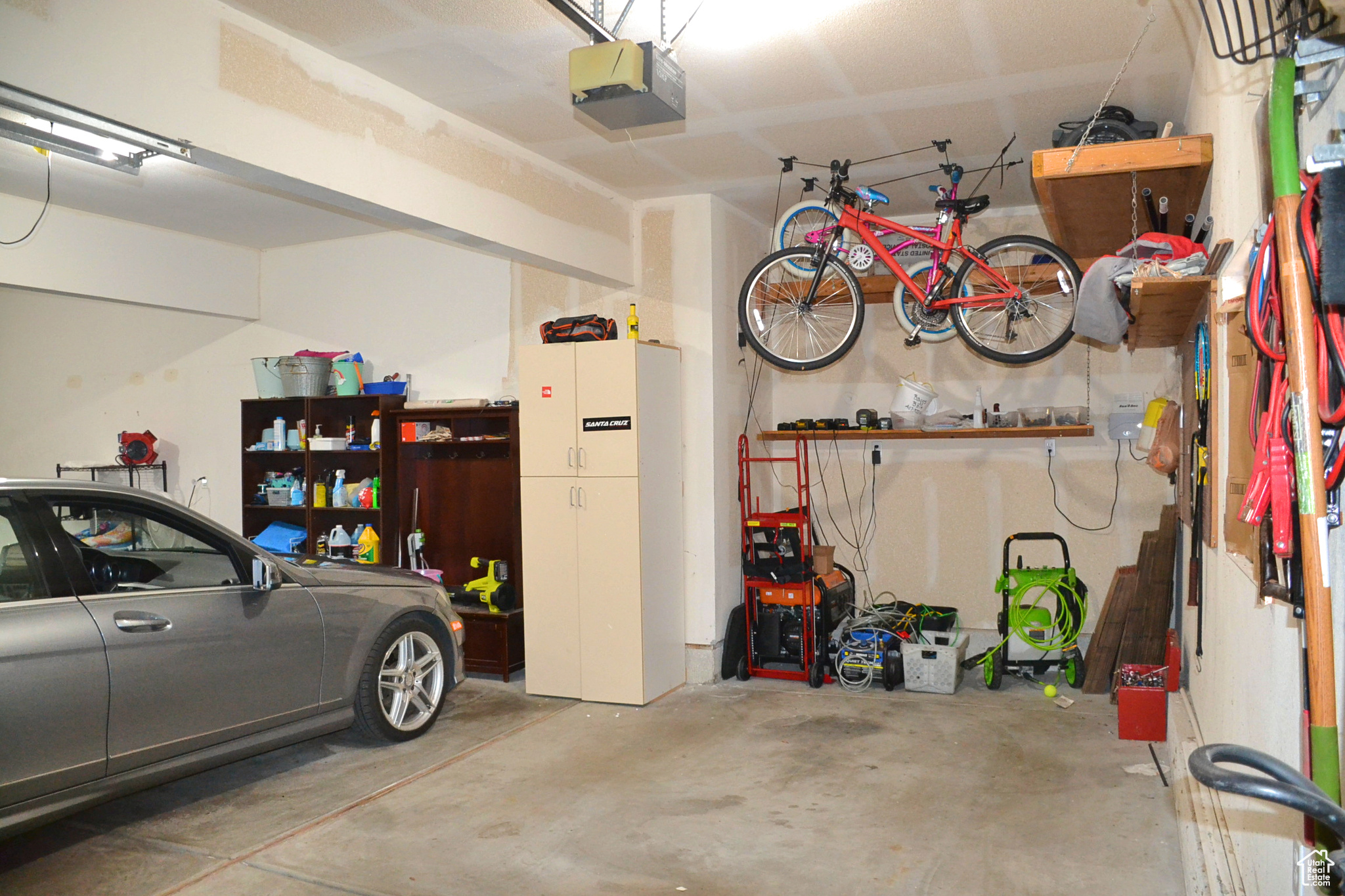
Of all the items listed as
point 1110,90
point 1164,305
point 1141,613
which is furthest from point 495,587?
point 1110,90

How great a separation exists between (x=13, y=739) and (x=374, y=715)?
61.3 inches

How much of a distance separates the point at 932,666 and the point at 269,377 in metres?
4.76

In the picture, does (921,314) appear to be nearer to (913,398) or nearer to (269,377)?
(913,398)

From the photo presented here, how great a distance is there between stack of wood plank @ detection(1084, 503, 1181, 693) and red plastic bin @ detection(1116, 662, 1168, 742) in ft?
2.15

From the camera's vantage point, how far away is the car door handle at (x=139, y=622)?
122 inches

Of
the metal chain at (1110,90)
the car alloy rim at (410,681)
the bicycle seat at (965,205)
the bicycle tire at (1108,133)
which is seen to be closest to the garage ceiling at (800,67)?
the metal chain at (1110,90)

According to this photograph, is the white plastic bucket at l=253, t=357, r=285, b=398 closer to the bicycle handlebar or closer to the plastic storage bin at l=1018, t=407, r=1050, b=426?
the plastic storage bin at l=1018, t=407, r=1050, b=426

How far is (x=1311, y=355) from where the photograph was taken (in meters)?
1.30

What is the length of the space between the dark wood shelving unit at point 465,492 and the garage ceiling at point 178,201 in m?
1.40

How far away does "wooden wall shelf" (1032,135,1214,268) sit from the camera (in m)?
3.19

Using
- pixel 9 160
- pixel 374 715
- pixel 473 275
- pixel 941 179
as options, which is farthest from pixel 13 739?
pixel 941 179

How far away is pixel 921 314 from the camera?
478 cm

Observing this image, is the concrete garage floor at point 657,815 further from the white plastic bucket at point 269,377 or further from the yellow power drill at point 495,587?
the white plastic bucket at point 269,377

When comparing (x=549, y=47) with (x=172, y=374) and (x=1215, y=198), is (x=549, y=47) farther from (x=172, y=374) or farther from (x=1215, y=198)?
(x=172, y=374)
